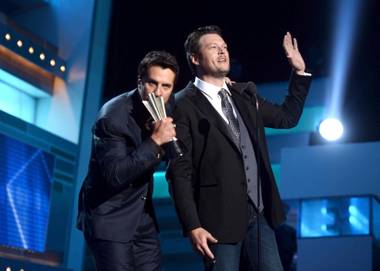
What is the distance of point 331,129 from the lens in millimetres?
4957

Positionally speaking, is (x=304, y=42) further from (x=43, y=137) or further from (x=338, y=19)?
(x=43, y=137)

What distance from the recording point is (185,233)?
199 centimetres

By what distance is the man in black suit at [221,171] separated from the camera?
1957 mm

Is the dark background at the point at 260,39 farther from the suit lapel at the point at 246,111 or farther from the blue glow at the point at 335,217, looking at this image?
the suit lapel at the point at 246,111

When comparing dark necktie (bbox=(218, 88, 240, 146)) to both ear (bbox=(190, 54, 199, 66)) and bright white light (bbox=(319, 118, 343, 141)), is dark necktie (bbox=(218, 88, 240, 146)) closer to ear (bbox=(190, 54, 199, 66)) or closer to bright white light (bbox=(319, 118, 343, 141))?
ear (bbox=(190, 54, 199, 66))

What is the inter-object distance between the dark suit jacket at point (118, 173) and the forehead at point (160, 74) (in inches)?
4.5

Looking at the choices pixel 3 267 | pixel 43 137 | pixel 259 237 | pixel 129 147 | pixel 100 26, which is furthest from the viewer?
pixel 100 26

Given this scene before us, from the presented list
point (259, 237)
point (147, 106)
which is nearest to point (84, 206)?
point (147, 106)

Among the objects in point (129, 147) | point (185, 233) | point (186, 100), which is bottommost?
point (185, 233)

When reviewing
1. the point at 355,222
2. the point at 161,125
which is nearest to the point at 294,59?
the point at 161,125

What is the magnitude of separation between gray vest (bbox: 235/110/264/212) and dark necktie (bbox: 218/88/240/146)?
0.02m

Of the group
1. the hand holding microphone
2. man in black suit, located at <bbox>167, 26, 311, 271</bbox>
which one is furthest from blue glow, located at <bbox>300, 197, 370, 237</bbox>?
the hand holding microphone

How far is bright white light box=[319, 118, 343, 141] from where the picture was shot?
16.2ft

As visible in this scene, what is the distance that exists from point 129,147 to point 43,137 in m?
4.09
